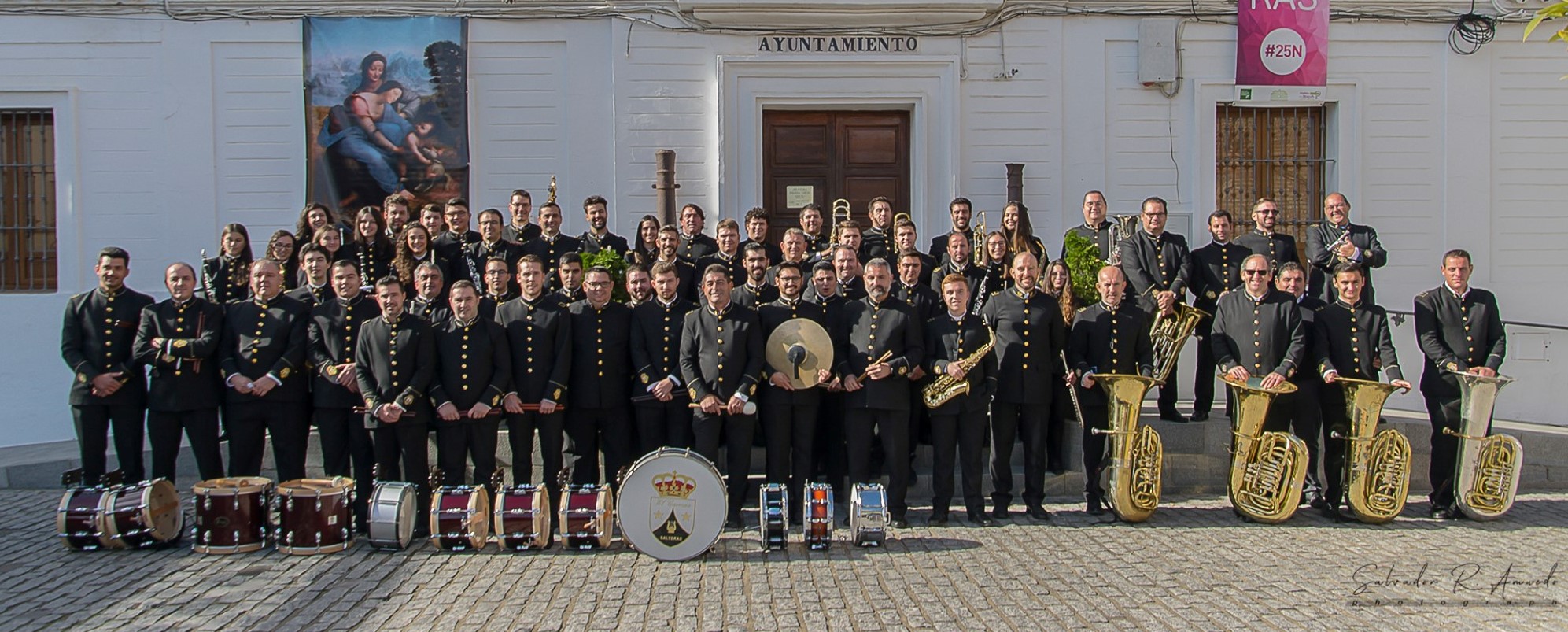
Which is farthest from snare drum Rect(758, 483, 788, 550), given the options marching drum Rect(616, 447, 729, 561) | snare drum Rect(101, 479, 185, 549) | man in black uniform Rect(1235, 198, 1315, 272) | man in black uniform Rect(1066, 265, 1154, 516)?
man in black uniform Rect(1235, 198, 1315, 272)

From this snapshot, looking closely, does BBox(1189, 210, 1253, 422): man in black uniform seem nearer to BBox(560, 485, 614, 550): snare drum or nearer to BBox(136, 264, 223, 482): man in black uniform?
BBox(560, 485, 614, 550): snare drum

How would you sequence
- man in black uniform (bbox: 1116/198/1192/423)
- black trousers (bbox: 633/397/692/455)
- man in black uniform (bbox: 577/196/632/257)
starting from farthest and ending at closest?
1. man in black uniform (bbox: 577/196/632/257)
2. man in black uniform (bbox: 1116/198/1192/423)
3. black trousers (bbox: 633/397/692/455)

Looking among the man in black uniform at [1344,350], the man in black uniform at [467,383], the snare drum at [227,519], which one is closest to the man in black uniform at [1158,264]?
the man in black uniform at [1344,350]

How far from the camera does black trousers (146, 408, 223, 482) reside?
823 centimetres

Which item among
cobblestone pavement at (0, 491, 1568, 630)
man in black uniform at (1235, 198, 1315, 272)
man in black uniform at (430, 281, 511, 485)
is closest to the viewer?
cobblestone pavement at (0, 491, 1568, 630)

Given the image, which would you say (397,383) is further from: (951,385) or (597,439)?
(951,385)

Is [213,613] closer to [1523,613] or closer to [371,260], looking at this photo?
[371,260]

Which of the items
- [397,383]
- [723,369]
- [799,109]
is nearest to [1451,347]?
[723,369]

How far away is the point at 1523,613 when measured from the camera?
20.0ft

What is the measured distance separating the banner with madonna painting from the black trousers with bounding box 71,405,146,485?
3.74 meters

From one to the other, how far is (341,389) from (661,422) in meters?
1.97

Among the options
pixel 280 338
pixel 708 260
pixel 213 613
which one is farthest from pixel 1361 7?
pixel 213 613

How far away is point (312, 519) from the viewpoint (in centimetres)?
727

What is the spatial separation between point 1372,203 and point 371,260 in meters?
8.98
